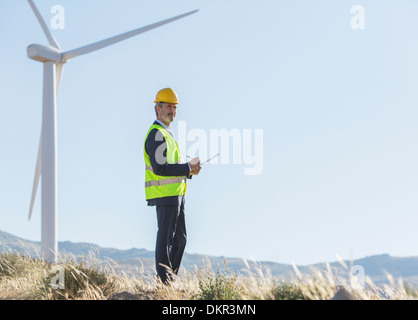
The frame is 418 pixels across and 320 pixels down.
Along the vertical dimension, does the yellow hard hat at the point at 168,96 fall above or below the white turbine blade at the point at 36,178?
above

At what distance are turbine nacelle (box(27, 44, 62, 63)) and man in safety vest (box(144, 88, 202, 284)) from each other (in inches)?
319

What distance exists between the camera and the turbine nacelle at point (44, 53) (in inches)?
610

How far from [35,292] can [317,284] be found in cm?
450

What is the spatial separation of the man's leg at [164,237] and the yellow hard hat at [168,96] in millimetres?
1655

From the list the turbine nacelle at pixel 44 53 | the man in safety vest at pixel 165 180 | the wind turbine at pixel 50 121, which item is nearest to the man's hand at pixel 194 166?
the man in safety vest at pixel 165 180

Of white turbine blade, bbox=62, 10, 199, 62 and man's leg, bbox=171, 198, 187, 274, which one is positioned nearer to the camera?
man's leg, bbox=171, 198, 187, 274

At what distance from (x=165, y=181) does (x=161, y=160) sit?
33cm

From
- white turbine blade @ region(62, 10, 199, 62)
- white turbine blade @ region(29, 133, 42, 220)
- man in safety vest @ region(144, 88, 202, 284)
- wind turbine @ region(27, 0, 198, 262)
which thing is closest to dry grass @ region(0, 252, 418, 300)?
man in safety vest @ region(144, 88, 202, 284)

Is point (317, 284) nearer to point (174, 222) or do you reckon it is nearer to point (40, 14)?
point (174, 222)

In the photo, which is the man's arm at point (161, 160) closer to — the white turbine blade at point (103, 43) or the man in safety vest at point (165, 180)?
the man in safety vest at point (165, 180)

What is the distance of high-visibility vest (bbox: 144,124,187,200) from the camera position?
8.38 meters

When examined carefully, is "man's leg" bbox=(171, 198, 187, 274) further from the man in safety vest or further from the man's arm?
the man's arm

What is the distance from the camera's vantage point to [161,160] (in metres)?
8.30
